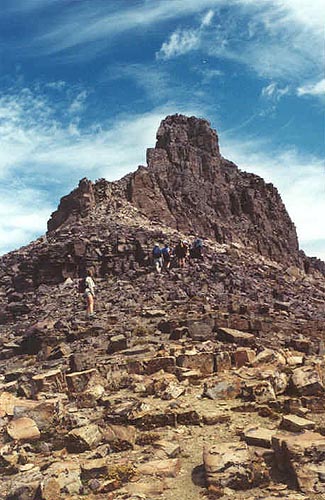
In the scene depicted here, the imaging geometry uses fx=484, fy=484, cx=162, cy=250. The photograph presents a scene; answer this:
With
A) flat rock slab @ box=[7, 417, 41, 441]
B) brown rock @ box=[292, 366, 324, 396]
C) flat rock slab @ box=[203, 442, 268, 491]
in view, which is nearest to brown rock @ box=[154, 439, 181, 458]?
flat rock slab @ box=[203, 442, 268, 491]

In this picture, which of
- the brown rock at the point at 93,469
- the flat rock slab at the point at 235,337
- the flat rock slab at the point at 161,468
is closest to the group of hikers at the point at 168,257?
the flat rock slab at the point at 235,337

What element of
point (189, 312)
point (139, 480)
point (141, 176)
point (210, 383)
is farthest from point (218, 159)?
point (139, 480)

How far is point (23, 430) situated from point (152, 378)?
3.73m

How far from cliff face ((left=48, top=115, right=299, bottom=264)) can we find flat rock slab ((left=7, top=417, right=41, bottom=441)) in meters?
37.9

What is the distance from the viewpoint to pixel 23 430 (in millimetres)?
9234

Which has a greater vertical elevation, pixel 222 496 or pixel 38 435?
pixel 38 435

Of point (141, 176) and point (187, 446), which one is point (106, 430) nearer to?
point (187, 446)

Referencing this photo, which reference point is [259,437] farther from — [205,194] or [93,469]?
[205,194]

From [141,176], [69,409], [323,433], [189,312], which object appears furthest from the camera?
[141,176]

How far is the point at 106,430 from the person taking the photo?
28.8ft

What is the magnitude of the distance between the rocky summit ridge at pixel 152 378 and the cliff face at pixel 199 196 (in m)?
13.4

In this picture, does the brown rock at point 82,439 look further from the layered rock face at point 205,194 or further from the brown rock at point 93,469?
the layered rock face at point 205,194

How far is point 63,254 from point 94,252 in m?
2.31

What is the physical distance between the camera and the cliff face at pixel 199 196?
52.1 metres
